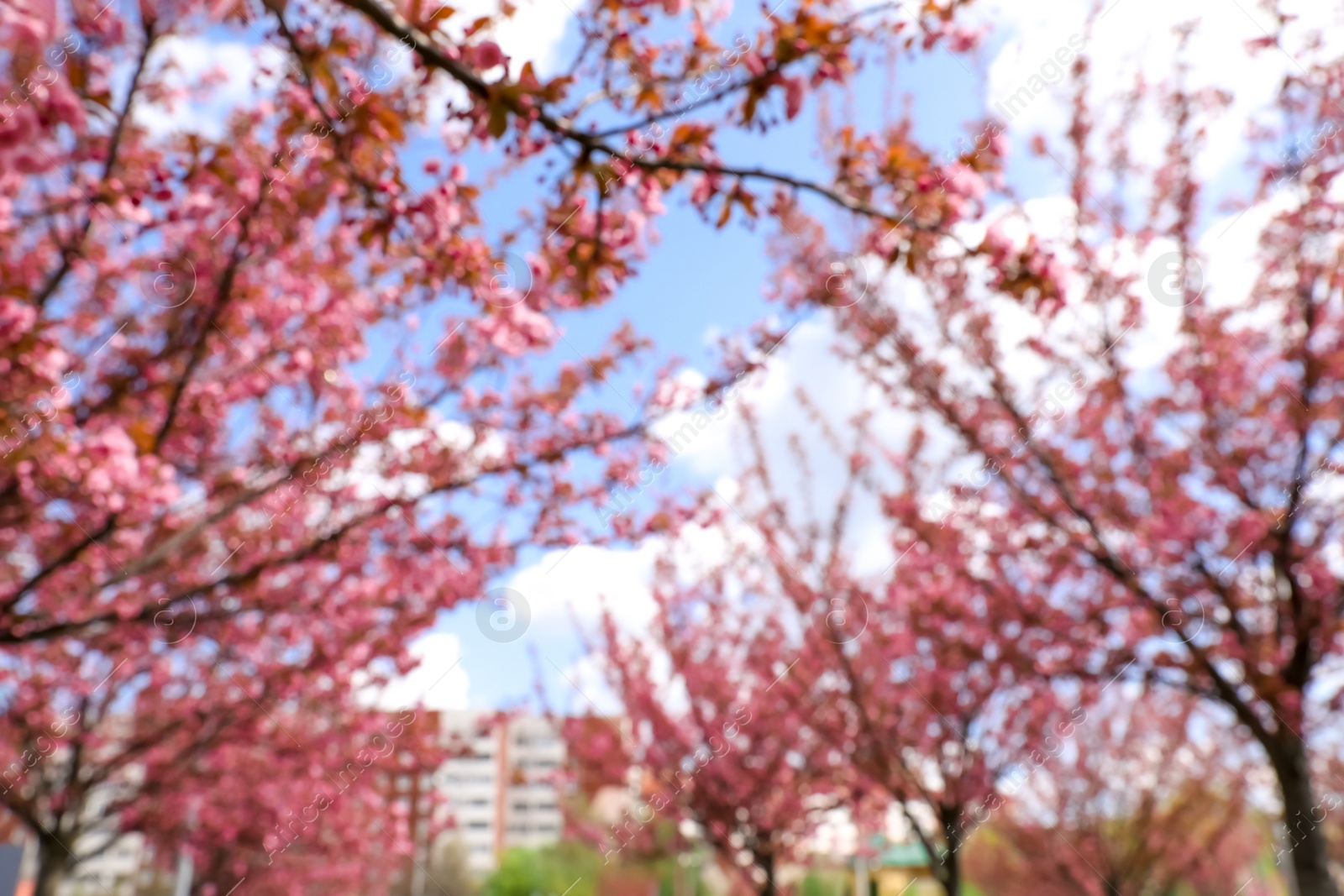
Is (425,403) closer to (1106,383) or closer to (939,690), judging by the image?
(1106,383)

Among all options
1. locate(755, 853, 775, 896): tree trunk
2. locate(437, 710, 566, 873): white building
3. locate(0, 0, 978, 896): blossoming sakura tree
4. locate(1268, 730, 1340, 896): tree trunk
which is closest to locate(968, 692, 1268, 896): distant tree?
locate(755, 853, 775, 896): tree trunk

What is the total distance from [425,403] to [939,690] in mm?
6005

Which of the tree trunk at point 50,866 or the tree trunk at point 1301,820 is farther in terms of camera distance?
the tree trunk at point 50,866

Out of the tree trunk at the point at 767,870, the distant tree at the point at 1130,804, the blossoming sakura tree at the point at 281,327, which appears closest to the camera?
the blossoming sakura tree at the point at 281,327

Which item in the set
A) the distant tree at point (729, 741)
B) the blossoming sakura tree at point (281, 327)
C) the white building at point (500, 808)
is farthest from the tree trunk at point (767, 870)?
the white building at point (500, 808)

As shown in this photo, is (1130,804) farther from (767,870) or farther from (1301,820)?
(1301,820)

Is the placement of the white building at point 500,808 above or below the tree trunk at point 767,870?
above

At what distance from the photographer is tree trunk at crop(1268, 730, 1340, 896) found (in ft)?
15.3

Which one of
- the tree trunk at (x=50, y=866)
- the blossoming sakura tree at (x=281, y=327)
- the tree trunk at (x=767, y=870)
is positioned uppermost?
the blossoming sakura tree at (x=281, y=327)

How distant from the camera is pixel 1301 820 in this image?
15.5ft

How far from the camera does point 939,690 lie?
27.5 ft

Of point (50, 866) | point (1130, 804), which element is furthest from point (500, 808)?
point (50, 866)

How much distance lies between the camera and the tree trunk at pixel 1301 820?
4.66 m

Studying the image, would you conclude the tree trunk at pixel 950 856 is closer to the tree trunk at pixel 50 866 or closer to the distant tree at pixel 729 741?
the distant tree at pixel 729 741
